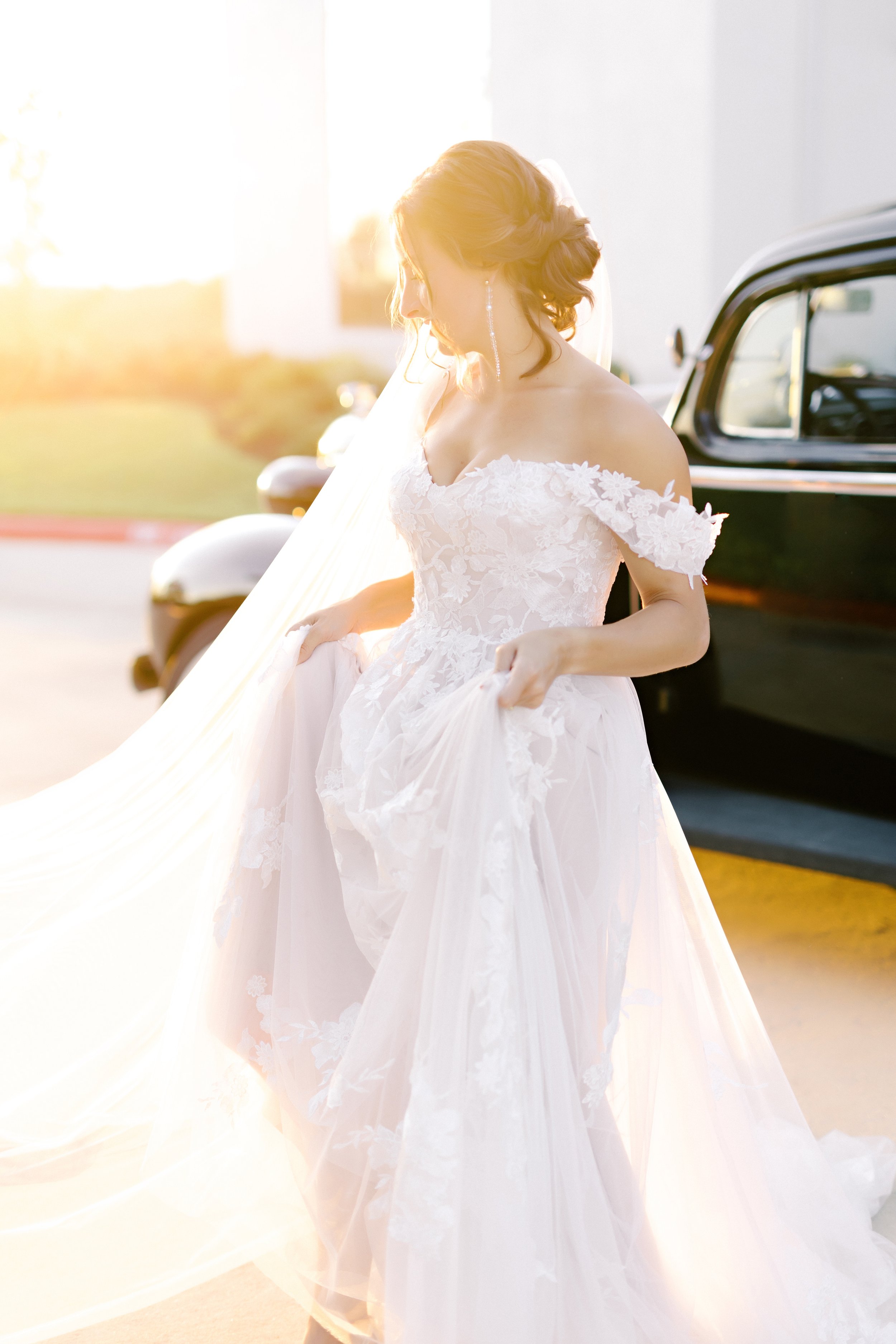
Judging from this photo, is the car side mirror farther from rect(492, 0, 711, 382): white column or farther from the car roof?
rect(492, 0, 711, 382): white column

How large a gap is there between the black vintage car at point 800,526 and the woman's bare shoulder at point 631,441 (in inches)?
62.9

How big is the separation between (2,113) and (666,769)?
17681mm

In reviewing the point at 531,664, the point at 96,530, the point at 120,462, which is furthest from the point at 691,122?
the point at 120,462

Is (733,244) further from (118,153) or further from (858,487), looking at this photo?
(118,153)

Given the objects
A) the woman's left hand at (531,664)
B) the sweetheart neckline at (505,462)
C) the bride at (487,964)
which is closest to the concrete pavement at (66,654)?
the bride at (487,964)

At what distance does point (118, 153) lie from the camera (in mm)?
21781

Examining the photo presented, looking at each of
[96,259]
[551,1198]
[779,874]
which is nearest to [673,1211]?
[551,1198]

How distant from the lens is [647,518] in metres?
1.80

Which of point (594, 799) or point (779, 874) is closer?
point (594, 799)

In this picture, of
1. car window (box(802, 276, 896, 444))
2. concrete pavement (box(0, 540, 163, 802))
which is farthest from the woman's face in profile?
concrete pavement (box(0, 540, 163, 802))

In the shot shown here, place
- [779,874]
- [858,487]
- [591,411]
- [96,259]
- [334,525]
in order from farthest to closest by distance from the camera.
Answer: [96,259], [779,874], [858,487], [334,525], [591,411]

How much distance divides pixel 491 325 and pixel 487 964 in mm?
969

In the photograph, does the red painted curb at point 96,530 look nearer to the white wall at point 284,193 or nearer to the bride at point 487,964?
the white wall at point 284,193

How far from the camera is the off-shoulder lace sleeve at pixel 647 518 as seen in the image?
5.90 ft
